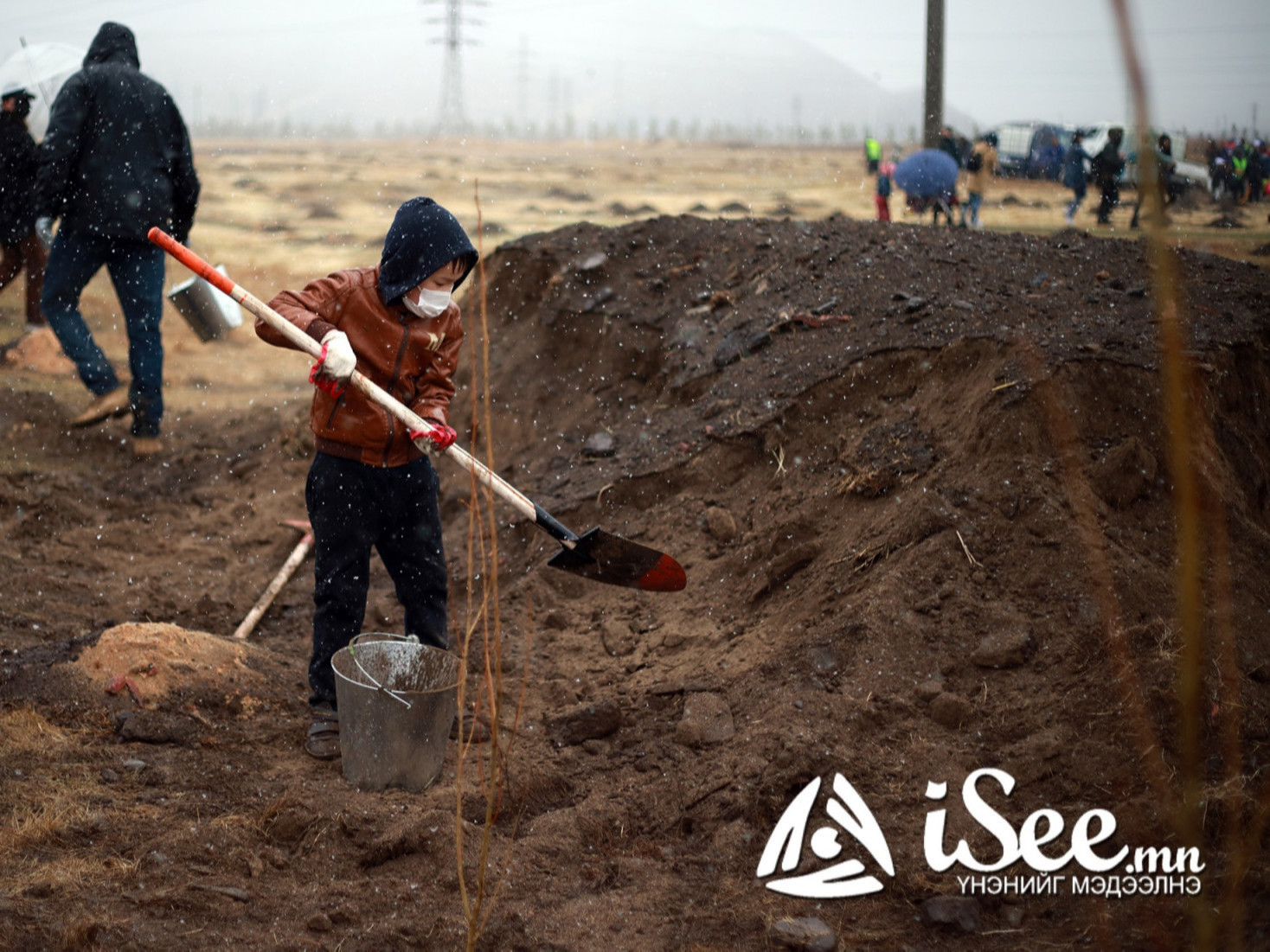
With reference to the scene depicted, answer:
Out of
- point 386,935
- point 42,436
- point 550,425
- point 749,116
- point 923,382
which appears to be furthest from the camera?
point 749,116

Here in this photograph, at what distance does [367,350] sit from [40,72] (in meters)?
6.74

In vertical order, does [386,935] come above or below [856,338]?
below

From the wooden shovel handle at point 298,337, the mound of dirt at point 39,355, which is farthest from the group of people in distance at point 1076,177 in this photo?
the mound of dirt at point 39,355

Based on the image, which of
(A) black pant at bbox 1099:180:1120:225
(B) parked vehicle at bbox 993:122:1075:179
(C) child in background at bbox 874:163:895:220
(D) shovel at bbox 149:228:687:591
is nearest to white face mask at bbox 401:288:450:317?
(D) shovel at bbox 149:228:687:591

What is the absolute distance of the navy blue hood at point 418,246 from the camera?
3.36 metres

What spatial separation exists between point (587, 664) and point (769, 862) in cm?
153

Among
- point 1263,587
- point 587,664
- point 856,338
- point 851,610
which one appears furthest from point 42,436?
point 1263,587

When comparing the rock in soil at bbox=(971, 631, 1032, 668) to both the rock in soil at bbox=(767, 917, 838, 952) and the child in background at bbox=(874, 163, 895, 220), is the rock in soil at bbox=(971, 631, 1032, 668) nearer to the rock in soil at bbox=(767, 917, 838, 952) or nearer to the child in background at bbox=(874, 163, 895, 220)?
the rock in soil at bbox=(767, 917, 838, 952)

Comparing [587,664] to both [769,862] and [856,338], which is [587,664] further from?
[856,338]

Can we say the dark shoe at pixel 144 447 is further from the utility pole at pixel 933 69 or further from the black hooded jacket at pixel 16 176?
the utility pole at pixel 933 69

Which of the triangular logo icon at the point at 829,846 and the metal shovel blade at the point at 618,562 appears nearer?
the triangular logo icon at the point at 829,846

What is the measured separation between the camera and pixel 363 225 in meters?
18.7

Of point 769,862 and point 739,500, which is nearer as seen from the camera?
point 769,862

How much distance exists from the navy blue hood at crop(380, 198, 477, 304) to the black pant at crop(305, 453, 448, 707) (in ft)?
2.03
